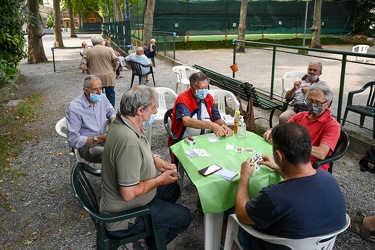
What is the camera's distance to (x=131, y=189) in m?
2.20

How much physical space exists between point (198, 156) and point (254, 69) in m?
10.5

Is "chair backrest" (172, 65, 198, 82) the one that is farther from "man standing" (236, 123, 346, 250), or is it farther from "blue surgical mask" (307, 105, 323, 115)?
"man standing" (236, 123, 346, 250)

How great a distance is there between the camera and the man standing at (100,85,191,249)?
7.20 feet

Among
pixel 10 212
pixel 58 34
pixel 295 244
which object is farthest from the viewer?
pixel 58 34

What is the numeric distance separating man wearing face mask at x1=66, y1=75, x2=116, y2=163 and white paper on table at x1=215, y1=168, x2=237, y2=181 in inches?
63.6

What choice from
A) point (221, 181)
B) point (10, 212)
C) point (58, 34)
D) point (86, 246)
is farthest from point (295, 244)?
point (58, 34)

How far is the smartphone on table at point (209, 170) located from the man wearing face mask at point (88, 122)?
1503 millimetres

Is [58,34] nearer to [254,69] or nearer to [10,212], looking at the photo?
[254,69]

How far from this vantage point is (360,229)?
299 cm

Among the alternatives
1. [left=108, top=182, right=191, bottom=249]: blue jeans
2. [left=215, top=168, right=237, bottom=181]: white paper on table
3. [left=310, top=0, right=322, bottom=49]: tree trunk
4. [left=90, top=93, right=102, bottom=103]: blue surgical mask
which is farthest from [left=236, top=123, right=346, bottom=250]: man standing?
[left=310, top=0, right=322, bottom=49]: tree trunk

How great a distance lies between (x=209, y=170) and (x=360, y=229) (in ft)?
5.22

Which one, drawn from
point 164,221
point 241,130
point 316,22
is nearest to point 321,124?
point 241,130

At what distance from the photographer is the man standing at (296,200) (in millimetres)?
1784

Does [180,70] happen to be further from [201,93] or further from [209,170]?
[209,170]
